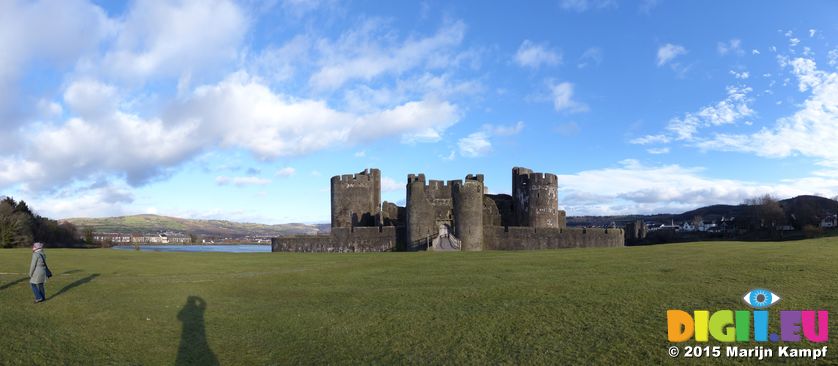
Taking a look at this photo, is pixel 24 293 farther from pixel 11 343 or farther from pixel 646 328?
pixel 646 328

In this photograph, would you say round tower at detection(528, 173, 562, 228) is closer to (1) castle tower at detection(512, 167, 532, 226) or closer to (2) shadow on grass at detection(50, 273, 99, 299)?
(1) castle tower at detection(512, 167, 532, 226)

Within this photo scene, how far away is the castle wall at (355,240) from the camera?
3869 centimetres

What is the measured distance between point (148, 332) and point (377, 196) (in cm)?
3529

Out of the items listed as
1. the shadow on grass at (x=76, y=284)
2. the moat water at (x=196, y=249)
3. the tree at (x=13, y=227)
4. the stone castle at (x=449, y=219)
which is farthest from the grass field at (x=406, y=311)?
the tree at (x=13, y=227)

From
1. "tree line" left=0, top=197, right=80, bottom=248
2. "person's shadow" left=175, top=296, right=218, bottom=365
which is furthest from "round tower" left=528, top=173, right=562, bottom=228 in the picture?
"tree line" left=0, top=197, right=80, bottom=248

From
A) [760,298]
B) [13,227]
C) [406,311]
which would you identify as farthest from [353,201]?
[13,227]

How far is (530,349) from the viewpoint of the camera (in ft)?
29.8

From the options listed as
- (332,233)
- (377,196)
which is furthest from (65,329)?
(377,196)

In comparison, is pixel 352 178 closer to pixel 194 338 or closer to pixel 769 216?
pixel 194 338

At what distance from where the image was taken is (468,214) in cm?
3609

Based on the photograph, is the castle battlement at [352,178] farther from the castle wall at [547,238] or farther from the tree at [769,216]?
the tree at [769,216]

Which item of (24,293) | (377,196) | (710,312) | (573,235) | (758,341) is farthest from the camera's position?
(377,196)

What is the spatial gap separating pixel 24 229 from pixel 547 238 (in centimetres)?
5885

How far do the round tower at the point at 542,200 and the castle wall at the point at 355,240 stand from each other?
10.7 metres
